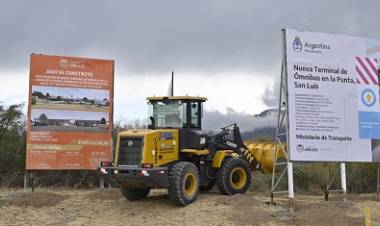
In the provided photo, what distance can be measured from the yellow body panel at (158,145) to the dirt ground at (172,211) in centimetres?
127

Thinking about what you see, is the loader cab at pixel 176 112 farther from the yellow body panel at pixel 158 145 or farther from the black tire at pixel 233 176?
A: the black tire at pixel 233 176

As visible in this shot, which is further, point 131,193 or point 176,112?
point 131,193

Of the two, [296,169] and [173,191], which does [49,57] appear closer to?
[173,191]

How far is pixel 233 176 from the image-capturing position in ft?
55.6

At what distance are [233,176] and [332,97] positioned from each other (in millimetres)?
3827

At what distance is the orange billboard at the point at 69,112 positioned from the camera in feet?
60.4

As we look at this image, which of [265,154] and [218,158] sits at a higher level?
[265,154]

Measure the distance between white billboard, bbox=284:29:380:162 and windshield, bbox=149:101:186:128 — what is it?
316 cm

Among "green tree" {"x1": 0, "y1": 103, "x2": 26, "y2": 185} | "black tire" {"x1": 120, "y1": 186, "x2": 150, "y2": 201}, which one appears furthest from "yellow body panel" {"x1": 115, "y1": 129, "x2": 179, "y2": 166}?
"green tree" {"x1": 0, "y1": 103, "x2": 26, "y2": 185}

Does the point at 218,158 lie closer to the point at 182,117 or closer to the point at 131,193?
the point at 182,117

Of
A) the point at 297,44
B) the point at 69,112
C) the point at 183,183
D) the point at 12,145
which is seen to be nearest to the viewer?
the point at 183,183

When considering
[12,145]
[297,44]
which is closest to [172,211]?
[297,44]

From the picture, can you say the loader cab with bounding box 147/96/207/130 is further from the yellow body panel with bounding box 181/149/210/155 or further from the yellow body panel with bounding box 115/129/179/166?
the yellow body panel with bounding box 181/149/210/155

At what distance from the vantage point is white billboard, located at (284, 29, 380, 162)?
48.2 ft
